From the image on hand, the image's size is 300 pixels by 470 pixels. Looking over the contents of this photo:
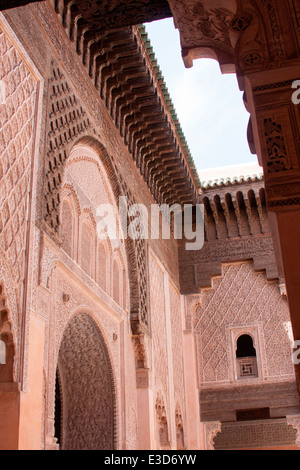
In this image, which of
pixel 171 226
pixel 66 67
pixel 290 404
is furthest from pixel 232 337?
pixel 66 67

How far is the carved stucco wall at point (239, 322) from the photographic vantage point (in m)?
10.1

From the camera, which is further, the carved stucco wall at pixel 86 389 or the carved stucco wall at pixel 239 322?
the carved stucco wall at pixel 239 322

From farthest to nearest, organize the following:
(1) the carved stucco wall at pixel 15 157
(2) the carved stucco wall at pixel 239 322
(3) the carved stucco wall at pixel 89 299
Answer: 1. (2) the carved stucco wall at pixel 239 322
2. (3) the carved stucco wall at pixel 89 299
3. (1) the carved stucco wall at pixel 15 157

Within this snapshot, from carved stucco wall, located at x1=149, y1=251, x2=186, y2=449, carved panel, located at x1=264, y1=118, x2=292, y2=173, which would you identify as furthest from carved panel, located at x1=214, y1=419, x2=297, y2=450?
carved panel, located at x1=264, y1=118, x2=292, y2=173

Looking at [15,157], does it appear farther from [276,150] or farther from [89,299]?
[276,150]

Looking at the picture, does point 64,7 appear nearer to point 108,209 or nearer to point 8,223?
point 108,209

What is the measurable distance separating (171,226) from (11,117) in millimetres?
6591

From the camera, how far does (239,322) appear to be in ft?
34.4

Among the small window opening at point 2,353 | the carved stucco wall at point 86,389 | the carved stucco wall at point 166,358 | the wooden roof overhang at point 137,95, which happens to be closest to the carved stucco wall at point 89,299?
the carved stucco wall at point 86,389

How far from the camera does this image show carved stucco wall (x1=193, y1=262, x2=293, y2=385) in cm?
1015

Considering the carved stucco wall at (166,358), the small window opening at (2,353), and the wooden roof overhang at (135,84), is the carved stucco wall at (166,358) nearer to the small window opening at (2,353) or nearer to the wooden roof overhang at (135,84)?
the wooden roof overhang at (135,84)

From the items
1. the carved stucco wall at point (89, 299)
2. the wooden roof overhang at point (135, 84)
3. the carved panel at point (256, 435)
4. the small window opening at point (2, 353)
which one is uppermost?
the wooden roof overhang at point (135, 84)

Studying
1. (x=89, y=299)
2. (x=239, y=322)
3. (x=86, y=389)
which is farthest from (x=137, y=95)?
(x=239, y=322)

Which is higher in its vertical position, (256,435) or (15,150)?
(15,150)
